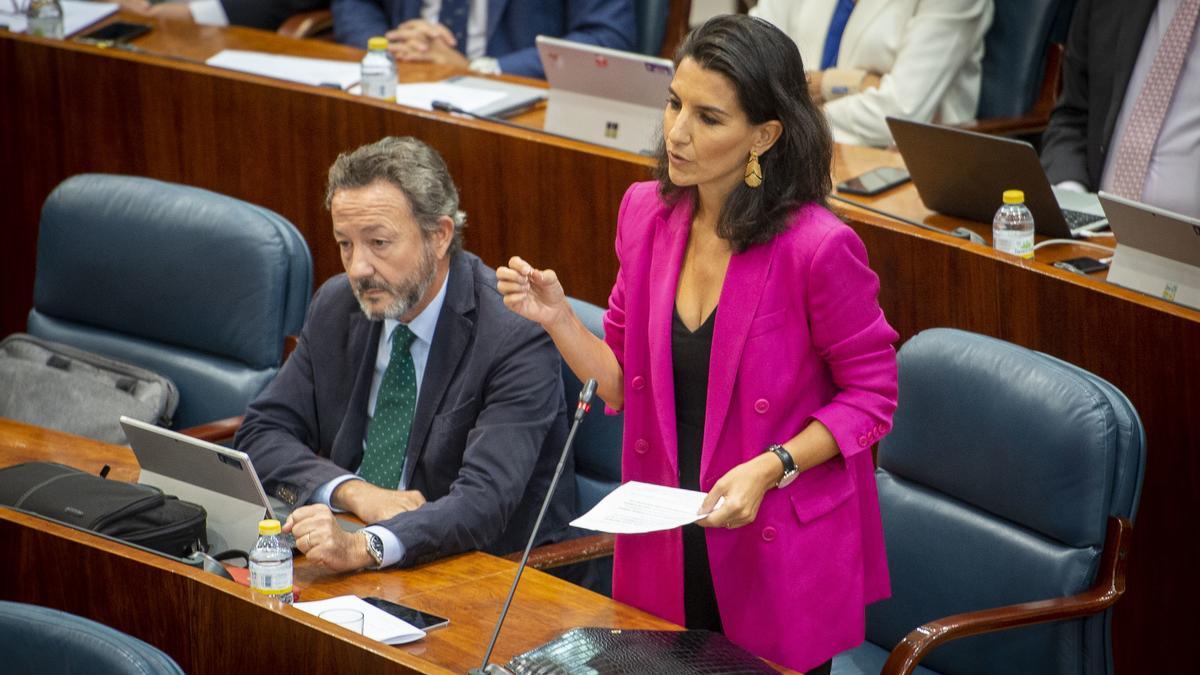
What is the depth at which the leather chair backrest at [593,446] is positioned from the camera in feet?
8.56

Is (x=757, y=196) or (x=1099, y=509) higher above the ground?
(x=757, y=196)

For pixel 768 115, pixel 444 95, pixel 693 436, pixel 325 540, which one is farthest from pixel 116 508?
pixel 444 95

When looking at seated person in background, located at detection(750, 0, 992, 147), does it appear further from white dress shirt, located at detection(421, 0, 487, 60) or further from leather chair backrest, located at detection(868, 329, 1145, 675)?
leather chair backrest, located at detection(868, 329, 1145, 675)

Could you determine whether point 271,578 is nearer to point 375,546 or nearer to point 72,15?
point 375,546

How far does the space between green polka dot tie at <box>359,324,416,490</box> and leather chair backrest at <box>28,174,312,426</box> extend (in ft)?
1.52

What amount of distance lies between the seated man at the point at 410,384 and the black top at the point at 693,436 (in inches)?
16.9

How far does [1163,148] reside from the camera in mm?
3299

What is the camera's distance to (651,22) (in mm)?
4605

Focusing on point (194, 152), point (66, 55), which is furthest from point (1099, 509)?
point (66, 55)

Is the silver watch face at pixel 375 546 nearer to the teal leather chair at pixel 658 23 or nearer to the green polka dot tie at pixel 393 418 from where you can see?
the green polka dot tie at pixel 393 418

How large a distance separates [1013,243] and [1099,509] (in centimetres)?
66

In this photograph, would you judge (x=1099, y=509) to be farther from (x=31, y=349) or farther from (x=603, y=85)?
(x=31, y=349)

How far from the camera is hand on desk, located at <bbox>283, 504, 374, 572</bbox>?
85.8 inches

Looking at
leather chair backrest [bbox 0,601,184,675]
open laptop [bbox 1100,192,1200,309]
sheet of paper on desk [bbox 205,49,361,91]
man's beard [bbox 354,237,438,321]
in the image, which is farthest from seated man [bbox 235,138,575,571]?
sheet of paper on desk [bbox 205,49,361,91]
